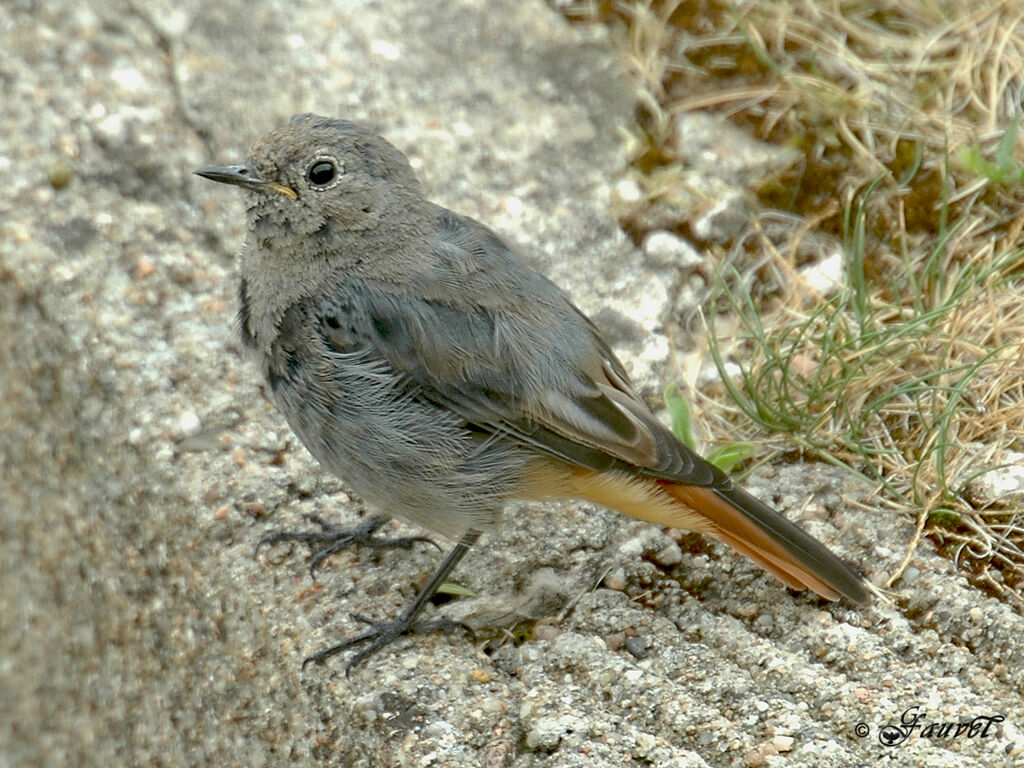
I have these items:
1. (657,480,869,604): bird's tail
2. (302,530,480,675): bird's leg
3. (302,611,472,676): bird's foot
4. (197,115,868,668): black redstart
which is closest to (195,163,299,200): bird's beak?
(197,115,868,668): black redstart

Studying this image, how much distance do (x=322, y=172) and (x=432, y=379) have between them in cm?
72

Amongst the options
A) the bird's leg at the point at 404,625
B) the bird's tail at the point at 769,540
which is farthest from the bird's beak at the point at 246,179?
the bird's tail at the point at 769,540

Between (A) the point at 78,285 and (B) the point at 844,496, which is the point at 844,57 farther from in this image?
(A) the point at 78,285

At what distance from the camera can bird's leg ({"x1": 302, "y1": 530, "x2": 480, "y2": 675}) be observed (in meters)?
3.46

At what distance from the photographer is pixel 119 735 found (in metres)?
4.07

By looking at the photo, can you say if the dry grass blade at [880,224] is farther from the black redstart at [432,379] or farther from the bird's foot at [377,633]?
the bird's foot at [377,633]

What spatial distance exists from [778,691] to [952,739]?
43 centimetres

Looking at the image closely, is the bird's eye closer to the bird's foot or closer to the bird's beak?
the bird's beak

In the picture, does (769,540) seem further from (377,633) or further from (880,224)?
(880,224)

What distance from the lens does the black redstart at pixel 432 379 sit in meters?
3.54

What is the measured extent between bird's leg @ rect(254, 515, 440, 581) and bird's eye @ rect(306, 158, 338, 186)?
101 cm

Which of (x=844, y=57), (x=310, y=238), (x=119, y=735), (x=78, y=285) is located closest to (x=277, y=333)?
(x=310, y=238)

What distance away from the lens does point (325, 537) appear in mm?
3803

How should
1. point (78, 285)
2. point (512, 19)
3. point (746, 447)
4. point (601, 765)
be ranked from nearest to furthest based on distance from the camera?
point (601, 765)
point (746, 447)
point (78, 285)
point (512, 19)
